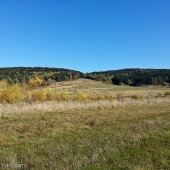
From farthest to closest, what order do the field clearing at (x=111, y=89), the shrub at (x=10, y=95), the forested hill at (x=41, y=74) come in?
the forested hill at (x=41, y=74) < the field clearing at (x=111, y=89) < the shrub at (x=10, y=95)

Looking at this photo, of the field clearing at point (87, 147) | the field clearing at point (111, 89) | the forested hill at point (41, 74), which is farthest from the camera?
→ the forested hill at point (41, 74)

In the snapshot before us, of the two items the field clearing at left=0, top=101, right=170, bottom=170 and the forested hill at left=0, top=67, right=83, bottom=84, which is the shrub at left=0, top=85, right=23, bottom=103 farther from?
the forested hill at left=0, top=67, right=83, bottom=84

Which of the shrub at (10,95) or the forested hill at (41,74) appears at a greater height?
the forested hill at (41,74)

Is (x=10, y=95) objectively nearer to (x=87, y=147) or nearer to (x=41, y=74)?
(x=87, y=147)

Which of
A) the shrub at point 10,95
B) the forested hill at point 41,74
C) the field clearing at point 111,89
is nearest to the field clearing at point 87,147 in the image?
the shrub at point 10,95

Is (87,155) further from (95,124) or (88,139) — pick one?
(95,124)

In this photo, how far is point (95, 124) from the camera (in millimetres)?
16469

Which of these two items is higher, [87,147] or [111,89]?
[111,89]

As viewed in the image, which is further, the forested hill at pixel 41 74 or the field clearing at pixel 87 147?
the forested hill at pixel 41 74

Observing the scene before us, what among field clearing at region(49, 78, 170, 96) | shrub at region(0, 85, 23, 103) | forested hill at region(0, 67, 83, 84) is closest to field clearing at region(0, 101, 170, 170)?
shrub at region(0, 85, 23, 103)

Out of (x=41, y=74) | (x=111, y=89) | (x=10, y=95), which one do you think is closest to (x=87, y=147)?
(x=10, y=95)

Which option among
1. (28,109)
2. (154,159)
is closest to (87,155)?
(154,159)

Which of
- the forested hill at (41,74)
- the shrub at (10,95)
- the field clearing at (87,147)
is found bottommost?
the field clearing at (87,147)

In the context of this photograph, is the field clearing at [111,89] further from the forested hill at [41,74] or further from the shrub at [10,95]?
the shrub at [10,95]
